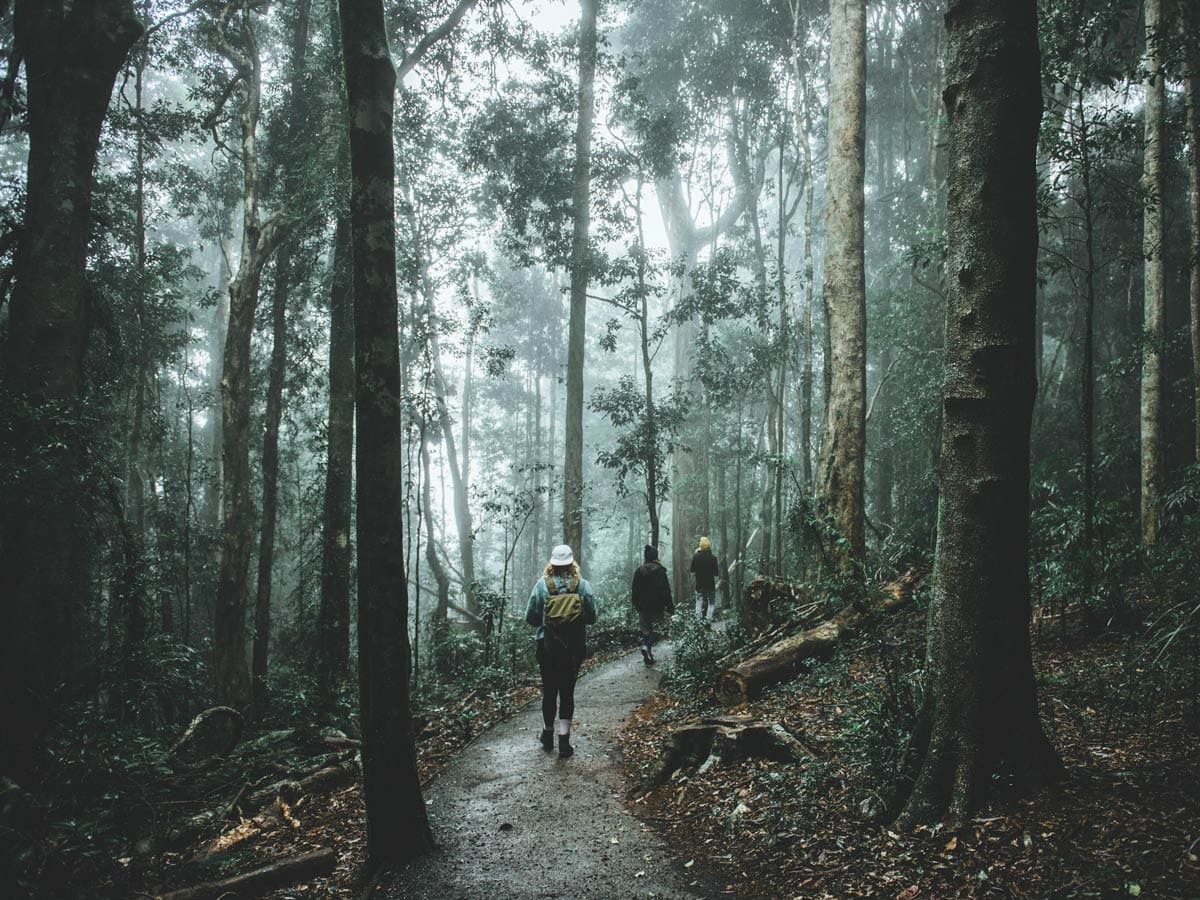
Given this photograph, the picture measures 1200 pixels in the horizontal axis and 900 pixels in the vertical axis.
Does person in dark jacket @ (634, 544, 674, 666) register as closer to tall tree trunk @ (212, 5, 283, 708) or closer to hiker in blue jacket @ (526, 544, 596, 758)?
hiker in blue jacket @ (526, 544, 596, 758)

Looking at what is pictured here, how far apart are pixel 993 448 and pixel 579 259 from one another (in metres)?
13.5

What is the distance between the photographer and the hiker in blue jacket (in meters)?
6.48

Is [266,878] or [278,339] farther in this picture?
[278,339]

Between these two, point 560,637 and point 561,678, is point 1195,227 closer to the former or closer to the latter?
point 560,637

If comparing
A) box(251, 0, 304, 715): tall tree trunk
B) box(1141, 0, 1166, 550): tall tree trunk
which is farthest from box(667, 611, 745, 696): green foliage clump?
box(251, 0, 304, 715): tall tree trunk

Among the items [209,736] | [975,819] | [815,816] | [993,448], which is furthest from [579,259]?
[975,819]

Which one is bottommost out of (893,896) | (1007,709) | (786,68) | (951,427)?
(893,896)

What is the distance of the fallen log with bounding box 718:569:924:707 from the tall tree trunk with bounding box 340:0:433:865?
141 inches

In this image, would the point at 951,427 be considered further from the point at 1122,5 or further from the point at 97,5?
the point at 97,5

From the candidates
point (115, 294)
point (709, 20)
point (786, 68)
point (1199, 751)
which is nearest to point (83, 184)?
point (115, 294)

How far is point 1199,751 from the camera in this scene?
3.44 meters

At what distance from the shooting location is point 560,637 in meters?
6.49

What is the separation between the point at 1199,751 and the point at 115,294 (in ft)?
59.2

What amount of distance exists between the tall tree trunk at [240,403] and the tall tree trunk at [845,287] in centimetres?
934
